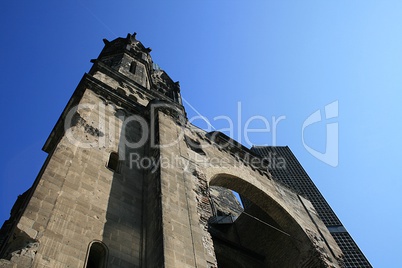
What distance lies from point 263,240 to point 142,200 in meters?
6.76

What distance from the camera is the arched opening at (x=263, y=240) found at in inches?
472

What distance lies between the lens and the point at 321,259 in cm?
1102

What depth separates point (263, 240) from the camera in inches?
531

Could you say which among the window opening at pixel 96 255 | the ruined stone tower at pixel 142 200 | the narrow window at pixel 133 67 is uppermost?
the narrow window at pixel 133 67

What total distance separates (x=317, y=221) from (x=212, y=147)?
501 centimetres

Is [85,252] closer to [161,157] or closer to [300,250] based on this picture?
[161,157]

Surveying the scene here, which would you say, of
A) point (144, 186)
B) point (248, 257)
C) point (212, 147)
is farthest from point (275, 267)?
point (144, 186)

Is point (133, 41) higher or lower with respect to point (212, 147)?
higher

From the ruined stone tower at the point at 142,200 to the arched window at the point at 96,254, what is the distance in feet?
0.07

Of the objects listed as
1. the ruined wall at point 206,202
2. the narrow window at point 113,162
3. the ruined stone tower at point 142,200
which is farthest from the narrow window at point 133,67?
the narrow window at point 113,162

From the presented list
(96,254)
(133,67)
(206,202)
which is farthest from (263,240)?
(133,67)

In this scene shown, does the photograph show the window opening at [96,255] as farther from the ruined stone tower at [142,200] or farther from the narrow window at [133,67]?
the narrow window at [133,67]

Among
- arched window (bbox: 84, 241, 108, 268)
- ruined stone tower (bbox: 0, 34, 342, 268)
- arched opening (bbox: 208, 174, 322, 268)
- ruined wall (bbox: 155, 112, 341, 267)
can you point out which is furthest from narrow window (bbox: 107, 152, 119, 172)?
arched opening (bbox: 208, 174, 322, 268)

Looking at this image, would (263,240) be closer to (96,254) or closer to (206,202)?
(206,202)
